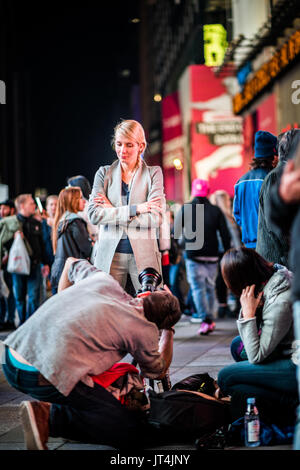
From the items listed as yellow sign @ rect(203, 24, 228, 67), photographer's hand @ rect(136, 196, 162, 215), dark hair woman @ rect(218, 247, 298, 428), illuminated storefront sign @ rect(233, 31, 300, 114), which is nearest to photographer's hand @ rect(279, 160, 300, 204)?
dark hair woman @ rect(218, 247, 298, 428)

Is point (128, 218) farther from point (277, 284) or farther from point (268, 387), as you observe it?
point (268, 387)

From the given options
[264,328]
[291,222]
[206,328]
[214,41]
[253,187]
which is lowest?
[206,328]

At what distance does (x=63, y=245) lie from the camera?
823cm

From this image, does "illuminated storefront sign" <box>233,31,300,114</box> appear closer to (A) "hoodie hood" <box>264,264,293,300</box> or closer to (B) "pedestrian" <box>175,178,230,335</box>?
(B) "pedestrian" <box>175,178,230,335</box>

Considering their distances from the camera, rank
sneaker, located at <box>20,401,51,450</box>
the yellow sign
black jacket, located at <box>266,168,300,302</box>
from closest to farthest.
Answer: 1. black jacket, located at <box>266,168,300,302</box>
2. sneaker, located at <box>20,401,51,450</box>
3. the yellow sign

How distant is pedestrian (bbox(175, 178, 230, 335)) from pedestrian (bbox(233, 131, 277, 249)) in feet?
10.1

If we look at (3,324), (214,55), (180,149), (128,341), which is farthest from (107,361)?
(180,149)

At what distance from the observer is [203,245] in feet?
32.9

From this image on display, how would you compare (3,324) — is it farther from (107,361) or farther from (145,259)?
(107,361)

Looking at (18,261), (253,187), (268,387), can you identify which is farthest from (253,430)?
(18,261)

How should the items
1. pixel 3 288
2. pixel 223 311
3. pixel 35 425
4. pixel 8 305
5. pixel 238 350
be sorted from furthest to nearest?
pixel 223 311 < pixel 8 305 < pixel 3 288 < pixel 238 350 < pixel 35 425

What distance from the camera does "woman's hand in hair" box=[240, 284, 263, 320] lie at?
426cm

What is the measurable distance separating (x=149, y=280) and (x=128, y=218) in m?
0.64
